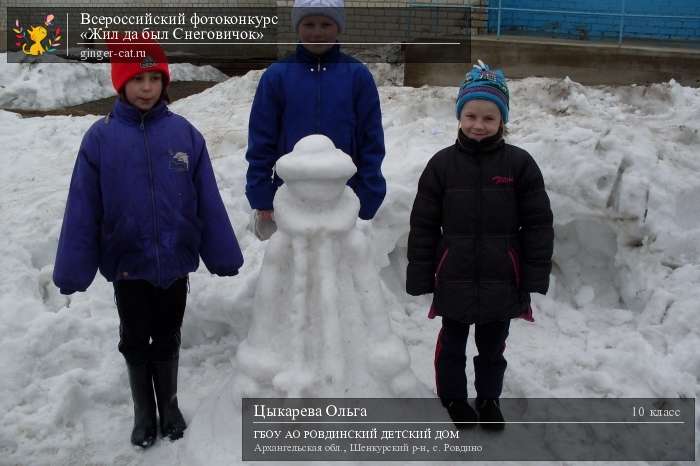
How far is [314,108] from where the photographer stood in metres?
2.81

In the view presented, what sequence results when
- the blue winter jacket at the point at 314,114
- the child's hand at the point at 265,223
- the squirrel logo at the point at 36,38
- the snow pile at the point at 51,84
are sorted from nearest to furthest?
the blue winter jacket at the point at 314,114
the child's hand at the point at 265,223
the snow pile at the point at 51,84
the squirrel logo at the point at 36,38

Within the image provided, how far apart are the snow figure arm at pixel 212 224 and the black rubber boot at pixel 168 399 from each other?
0.48m

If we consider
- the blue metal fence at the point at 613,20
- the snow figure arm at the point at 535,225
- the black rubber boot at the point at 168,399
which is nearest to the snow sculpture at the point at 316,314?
the black rubber boot at the point at 168,399

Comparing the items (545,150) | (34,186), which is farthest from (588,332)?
(34,186)

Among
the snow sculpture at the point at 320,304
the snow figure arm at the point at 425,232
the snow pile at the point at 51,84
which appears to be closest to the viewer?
the snow sculpture at the point at 320,304

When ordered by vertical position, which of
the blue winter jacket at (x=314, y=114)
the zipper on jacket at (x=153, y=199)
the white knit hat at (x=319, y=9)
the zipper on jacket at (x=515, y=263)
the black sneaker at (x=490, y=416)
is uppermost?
the white knit hat at (x=319, y=9)

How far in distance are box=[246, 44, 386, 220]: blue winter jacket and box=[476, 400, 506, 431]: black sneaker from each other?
109cm

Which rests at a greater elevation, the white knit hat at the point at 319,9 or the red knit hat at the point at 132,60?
the white knit hat at the point at 319,9

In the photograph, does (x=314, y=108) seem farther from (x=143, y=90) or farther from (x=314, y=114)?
(x=143, y=90)

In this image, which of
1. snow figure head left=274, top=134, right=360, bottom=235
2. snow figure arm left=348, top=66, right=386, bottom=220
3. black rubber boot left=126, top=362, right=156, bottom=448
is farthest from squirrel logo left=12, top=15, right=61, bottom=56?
snow figure head left=274, top=134, right=360, bottom=235

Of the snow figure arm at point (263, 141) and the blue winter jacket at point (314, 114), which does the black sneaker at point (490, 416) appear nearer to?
the blue winter jacket at point (314, 114)

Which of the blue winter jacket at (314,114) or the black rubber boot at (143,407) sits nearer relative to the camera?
the black rubber boot at (143,407)

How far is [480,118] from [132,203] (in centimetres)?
143

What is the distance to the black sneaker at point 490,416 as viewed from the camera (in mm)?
2783
